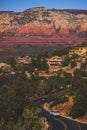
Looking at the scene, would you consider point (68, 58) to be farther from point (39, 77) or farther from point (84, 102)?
point (84, 102)

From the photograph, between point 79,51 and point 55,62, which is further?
point 79,51

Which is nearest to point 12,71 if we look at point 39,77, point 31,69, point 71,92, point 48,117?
point 31,69


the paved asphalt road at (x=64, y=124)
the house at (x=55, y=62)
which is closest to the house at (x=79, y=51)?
the house at (x=55, y=62)

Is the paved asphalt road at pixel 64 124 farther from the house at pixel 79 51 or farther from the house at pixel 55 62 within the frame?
the house at pixel 79 51

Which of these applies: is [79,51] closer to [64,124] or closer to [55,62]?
[55,62]

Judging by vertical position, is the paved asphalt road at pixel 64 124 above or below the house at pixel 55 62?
above

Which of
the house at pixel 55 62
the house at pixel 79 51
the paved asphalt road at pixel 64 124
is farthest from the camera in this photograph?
the house at pixel 79 51

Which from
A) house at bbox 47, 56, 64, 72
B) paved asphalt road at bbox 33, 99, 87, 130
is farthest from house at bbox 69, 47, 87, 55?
paved asphalt road at bbox 33, 99, 87, 130

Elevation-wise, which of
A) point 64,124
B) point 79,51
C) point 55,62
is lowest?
point 55,62

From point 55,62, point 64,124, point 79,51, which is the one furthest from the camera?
point 79,51

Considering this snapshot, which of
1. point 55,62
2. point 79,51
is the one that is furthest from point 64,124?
point 79,51

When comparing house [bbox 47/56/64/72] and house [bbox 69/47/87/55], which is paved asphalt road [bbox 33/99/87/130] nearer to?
house [bbox 47/56/64/72]
